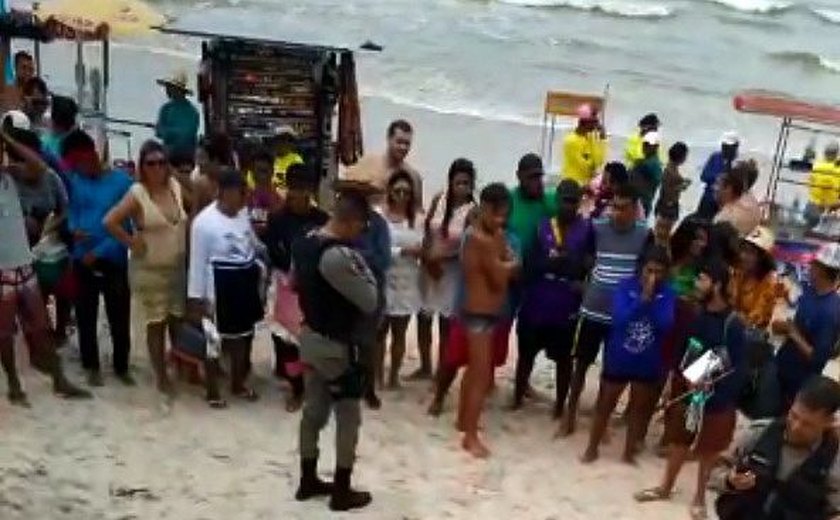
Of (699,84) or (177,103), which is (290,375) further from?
(699,84)

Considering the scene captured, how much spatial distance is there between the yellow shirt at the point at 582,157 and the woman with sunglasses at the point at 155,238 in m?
4.84

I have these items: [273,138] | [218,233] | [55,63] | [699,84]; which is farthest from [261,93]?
[699,84]

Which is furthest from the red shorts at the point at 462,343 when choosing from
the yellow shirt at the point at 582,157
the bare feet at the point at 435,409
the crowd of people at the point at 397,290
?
the yellow shirt at the point at 582,157

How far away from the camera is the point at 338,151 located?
9.85 metres

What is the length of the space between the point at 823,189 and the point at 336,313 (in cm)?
710

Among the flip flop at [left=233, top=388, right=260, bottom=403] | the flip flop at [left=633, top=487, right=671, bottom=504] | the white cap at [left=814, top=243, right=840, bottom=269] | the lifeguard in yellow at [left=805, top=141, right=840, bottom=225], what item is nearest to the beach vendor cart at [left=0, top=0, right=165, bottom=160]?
the flip flop at [left=233, top=388, right=260, bottom=403]

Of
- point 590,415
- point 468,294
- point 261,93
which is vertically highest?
point 261,93

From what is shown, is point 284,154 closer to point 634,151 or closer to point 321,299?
point 321,299

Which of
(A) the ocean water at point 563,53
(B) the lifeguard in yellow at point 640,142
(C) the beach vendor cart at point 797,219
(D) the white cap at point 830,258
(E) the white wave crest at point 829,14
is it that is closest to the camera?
(D) the white cap at point 830,258

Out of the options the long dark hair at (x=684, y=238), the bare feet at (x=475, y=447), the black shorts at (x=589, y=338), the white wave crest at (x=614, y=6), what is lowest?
the bare feet at (x=475, y=447)

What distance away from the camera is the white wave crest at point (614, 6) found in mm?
29344

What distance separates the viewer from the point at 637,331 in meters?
6.50

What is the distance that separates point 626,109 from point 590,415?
13630mm

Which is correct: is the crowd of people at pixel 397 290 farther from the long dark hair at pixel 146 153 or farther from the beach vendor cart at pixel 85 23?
the beach vendor cart at pixel 85 23
